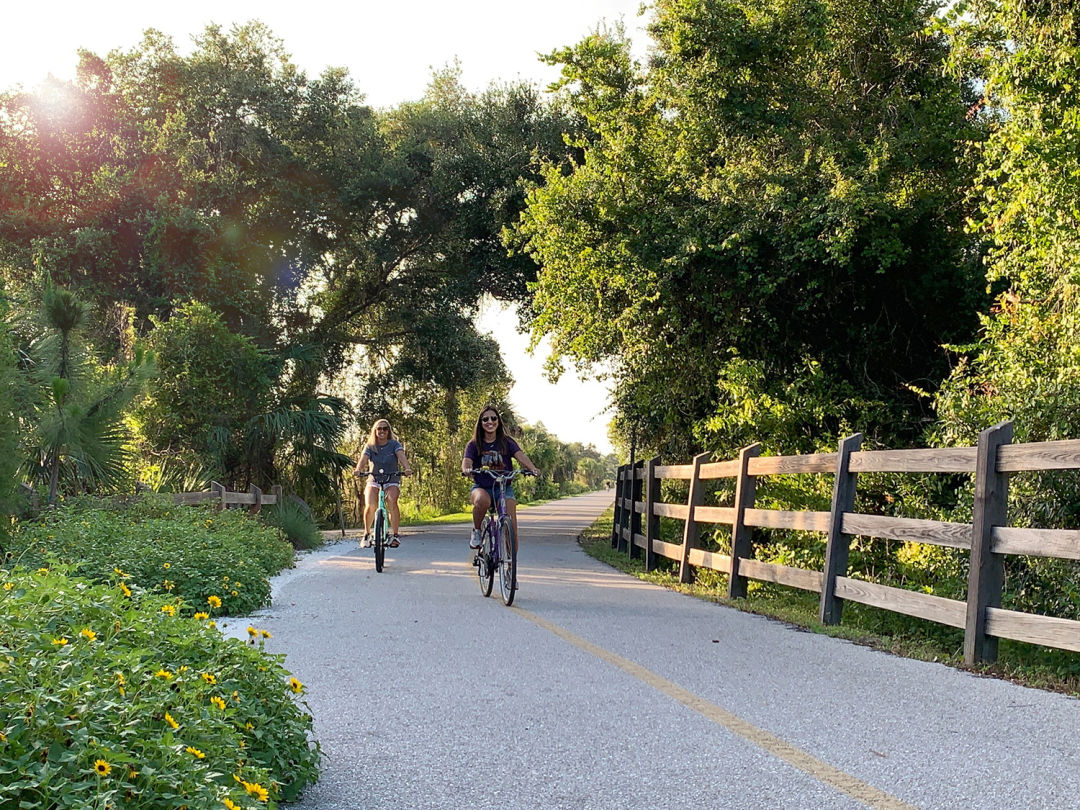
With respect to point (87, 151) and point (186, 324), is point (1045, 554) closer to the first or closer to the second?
point (186, 324)

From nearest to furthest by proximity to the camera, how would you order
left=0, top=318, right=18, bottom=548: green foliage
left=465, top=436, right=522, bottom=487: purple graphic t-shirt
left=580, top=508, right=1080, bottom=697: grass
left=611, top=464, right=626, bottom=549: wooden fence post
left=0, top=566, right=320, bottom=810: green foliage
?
A: left=0, top=566, right=320, bottom=810: green foliage
left=580, top=508, right=1080, bottom=697: grass
left=0, top=318, right=18, bottom=548: green foliage
left=465, top=436, right=522, bottom=487: purple graphic t-shirt
left=611, top=464, right=626, bottom=549: wooden fence post

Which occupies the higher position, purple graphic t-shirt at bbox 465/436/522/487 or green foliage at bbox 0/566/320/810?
purple graphic t-shirt at bbox 465/436/522/487

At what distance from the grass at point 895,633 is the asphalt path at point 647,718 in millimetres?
258

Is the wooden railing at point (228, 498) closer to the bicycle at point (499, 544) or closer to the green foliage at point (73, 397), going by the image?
the green foliage at point (73, 397)

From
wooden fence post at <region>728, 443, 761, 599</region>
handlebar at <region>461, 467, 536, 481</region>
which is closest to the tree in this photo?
wooden fence post at <region>728, 443, 761, 599</region>

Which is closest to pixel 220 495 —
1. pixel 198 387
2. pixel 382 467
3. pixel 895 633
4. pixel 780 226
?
pixel 382 467

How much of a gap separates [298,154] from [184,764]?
80.9 ft

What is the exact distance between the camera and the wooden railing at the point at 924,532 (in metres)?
6.00

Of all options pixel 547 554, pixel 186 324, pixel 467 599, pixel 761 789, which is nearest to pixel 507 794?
pixel 761 789

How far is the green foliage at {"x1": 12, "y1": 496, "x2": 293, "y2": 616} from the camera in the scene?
847cm

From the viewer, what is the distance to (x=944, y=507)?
426 inches

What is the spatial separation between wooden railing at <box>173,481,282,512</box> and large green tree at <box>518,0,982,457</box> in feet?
20.4

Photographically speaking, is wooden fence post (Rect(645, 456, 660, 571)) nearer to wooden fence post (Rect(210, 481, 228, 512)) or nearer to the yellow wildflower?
wooden fence post (Rect(210, 481, 228, 512))

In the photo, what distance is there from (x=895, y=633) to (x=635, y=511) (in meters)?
7.83
